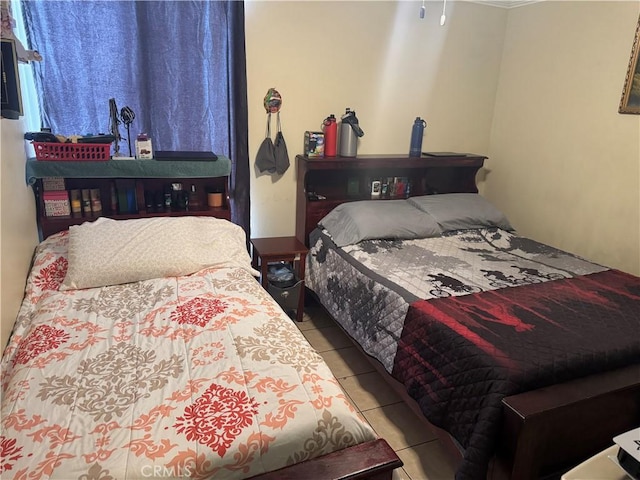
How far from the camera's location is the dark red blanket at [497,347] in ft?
4.69

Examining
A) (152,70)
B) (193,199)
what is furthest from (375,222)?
(152,70)

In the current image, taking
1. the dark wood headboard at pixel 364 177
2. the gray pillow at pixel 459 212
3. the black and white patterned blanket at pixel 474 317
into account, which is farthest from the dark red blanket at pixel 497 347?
the dark wood headboard at pixel 364 177

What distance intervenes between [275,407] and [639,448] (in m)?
0.95

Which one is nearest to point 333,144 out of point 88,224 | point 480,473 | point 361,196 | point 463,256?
point 361,196

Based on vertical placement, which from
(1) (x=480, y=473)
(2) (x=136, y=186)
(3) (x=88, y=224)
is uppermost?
(2) (x=136, y=186)

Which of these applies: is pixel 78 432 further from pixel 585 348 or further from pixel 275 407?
pixel 585 348

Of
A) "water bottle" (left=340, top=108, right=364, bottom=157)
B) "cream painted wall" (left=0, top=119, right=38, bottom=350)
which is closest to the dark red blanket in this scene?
"water bottle" (left=340, top=108, right=364, bottom=157)

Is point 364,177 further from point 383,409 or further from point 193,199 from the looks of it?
point 383,409

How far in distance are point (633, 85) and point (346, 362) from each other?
2371 mm

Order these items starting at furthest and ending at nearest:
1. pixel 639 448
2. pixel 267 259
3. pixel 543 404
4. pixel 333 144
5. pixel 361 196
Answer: pixel 361 196 → pixel 333 144 → pixel 267 259 → pixel 543 404 → pixel 639 448

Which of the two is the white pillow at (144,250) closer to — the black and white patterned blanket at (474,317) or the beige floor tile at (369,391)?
the black and white patterned blanket at (474,317)

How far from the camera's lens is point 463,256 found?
2.54 m

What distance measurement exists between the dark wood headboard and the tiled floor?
70 centimetres

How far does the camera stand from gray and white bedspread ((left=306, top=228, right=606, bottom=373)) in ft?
6.73
